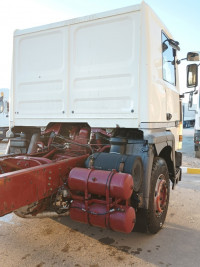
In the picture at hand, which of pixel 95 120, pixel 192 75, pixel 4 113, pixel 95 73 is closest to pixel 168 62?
pixel 192 75

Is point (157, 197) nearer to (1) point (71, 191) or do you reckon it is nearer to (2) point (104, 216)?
(2) point (104, 216)

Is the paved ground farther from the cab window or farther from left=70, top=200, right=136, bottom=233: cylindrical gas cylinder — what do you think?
the cab window

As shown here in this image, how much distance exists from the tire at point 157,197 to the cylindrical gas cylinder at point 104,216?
0.56 metres

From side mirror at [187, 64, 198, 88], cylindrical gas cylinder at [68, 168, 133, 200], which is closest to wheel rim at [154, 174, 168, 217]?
cylindrical gas cylinder at [68, 168, 133, 200]

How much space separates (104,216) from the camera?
8.57ft

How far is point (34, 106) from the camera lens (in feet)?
12.3

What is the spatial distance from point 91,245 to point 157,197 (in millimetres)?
969

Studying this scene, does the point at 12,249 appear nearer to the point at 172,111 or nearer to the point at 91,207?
the point at 91,207

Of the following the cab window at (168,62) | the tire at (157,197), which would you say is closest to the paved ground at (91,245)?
the tire at (157,197)

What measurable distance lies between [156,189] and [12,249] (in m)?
1.79

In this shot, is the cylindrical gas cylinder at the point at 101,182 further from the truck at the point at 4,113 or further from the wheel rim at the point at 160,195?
the truck at the point at 4,113

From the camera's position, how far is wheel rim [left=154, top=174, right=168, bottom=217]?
3.27 m

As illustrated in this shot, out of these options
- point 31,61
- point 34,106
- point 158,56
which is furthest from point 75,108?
point 158,56

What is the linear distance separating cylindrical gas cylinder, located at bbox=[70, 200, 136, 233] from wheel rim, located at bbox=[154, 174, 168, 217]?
0.70m
